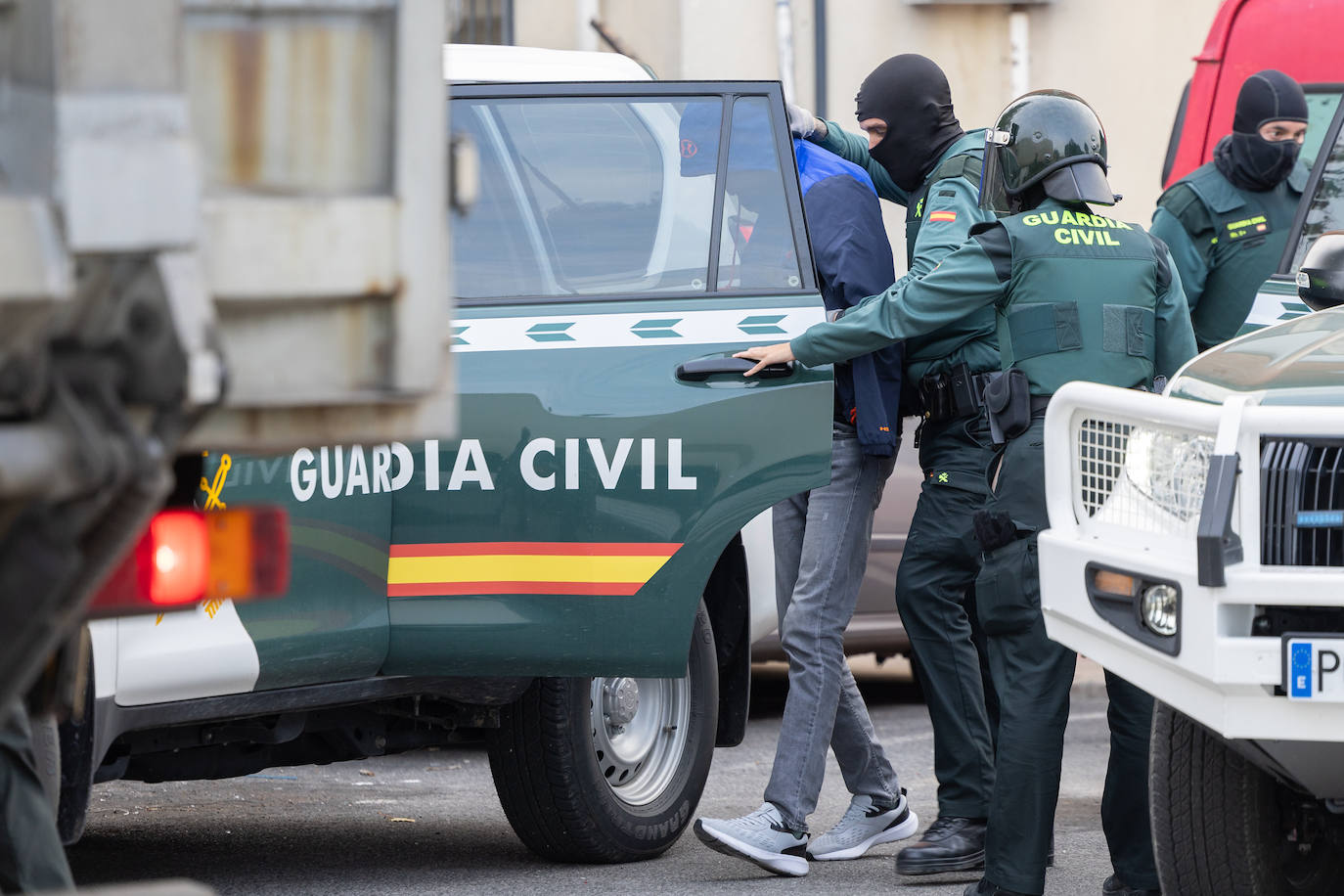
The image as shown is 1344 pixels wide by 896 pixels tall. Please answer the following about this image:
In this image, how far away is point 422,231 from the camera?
7.83 ft

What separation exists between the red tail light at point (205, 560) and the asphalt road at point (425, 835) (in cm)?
241

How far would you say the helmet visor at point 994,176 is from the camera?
15.8 ft

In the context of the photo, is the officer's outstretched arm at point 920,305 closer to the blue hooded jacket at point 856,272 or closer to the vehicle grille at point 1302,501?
the blue hooded jacket at point 856,272

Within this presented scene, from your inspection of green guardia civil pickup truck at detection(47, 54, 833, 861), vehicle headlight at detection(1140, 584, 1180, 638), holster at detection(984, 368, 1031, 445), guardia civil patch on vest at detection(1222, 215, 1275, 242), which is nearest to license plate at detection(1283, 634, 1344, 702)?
vehicle headlight at detection(1140, 584, 1180, 638)

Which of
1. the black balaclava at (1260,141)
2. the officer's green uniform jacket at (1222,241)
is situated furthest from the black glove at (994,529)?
the black balaclava at (1260,141)

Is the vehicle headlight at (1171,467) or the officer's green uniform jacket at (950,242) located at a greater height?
the officer's green uniform jacket at (950,242)

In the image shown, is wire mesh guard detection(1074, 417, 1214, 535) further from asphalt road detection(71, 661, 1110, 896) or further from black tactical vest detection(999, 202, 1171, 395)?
asphalt road detection(71, 661, 1110, 896)

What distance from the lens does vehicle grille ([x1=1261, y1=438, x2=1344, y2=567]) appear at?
3492mm

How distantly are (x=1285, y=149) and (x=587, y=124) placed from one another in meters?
2.95

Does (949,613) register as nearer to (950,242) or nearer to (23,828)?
(950,242)

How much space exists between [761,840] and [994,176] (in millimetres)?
1747

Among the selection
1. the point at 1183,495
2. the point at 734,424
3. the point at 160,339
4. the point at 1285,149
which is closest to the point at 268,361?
the point at 160,339

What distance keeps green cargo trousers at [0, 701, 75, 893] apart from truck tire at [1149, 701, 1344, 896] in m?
2.09

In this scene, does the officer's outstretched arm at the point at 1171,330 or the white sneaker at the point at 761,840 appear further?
the white sneaker at the point at 761,840
